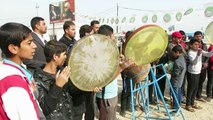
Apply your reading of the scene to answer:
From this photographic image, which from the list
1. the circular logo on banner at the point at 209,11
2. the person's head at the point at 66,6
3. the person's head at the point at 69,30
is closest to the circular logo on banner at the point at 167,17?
the circular logo on banner at the point at 209,11

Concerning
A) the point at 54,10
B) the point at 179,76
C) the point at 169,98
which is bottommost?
the point at 169,98

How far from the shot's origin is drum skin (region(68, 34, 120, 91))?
222 centimetres

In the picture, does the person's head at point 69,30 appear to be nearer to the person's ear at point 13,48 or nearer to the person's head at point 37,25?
the person's head at point 37,25

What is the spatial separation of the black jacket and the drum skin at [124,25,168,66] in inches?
40.8

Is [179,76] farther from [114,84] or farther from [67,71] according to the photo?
[67,71]

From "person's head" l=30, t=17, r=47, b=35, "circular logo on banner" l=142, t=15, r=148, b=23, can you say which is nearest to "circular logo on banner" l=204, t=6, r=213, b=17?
"circular logo on banner" l=142, t=15, r=148, b=23

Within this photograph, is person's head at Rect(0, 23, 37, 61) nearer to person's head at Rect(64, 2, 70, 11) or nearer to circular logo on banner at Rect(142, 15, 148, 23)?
circular logo on banner at Rect(142, 15, 148, 23)

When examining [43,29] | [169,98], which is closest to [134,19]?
[169,98]

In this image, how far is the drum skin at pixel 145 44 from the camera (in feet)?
10.0

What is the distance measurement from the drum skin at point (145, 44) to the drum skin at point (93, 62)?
599 mm

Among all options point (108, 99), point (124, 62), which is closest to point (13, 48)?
point (124, 62)

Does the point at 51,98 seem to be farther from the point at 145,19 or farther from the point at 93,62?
the point at 145,19

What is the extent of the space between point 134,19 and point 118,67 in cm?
1465

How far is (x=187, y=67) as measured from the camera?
5.56 metres
